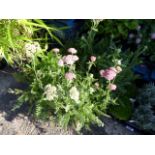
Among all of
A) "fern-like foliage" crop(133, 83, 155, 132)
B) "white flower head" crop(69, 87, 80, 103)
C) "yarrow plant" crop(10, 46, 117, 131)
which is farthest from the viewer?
"fern-like foliage" crop(133, 83, 155, 132)

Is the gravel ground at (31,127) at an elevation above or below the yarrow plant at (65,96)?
below

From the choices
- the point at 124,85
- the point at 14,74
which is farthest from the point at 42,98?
the point at 124,85

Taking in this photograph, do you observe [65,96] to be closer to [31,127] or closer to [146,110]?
[31,127]

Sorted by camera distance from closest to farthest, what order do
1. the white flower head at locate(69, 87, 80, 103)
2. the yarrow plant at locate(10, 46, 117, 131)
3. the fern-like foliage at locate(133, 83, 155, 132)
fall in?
the white flower head at locate(69, 87, 80, 103) < the yarrow plant at locate(10, 46, 117, 131) < the fern-like foliage at locate(133, 83, 155, 132)

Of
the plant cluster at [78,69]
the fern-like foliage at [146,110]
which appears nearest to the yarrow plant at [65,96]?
the plant cluster at [78,69]

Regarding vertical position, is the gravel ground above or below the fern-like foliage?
below

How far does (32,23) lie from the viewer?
2678 millimetres

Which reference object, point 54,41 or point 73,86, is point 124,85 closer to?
point 73,86

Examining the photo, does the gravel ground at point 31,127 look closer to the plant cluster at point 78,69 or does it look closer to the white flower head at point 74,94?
the plant cluster at point 78,69

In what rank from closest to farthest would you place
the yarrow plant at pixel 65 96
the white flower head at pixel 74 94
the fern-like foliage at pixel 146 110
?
1. the white flower head at pixel 74 94
2. the yarrow plant at pixel 65 96
3. the fern-like foliage at pixel 146 110

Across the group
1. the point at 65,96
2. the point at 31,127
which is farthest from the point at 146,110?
the point at 31,127

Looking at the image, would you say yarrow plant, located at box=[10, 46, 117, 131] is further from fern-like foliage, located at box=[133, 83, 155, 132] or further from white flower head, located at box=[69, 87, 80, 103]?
fern-like foliage, located at box=[133, 83, 155, 132]

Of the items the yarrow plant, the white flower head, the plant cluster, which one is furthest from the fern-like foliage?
the white flower head

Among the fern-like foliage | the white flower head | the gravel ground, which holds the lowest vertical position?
the gravel ground
